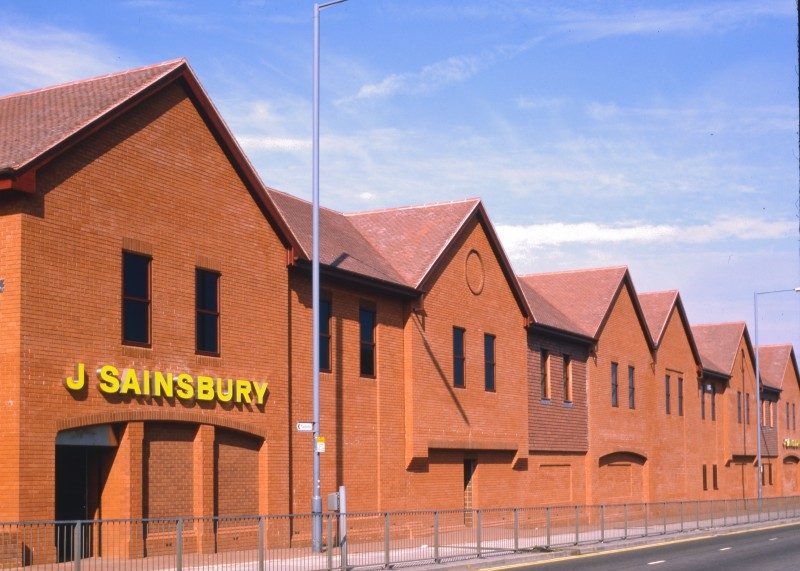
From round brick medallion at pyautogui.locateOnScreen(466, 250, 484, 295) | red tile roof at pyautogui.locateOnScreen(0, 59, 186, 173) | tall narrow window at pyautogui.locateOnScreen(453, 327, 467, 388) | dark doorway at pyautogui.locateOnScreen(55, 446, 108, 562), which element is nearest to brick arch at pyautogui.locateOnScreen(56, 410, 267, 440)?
dark doorway at pyautogui.locateOnScreen(55, 446, 108, 562)

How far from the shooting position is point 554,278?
171ft

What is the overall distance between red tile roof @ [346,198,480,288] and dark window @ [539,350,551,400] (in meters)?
8.45

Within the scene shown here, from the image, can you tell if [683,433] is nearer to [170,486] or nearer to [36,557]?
[170,486]

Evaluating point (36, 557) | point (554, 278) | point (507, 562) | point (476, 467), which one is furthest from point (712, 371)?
point (36, 557)

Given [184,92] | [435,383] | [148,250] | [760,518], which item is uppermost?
[184,92]

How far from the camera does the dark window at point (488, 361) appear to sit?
38.2m

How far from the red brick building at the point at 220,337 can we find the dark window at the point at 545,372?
9 centimetres

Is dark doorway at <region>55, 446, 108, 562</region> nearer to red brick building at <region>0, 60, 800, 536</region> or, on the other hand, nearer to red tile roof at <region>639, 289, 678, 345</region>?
red brick building at <region>0, 60, 800, 536</region>

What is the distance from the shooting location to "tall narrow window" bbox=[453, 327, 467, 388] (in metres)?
36.2

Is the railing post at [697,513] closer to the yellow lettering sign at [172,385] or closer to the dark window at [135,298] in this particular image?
the yellow lettering sign at [172,385]

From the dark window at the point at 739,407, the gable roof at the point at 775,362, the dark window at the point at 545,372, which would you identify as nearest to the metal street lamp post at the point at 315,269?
the dark window at the point at 545,372

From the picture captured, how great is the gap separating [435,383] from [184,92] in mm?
12791

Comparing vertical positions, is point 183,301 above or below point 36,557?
above

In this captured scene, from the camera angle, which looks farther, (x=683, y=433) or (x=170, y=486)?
(x=683, y=433)
